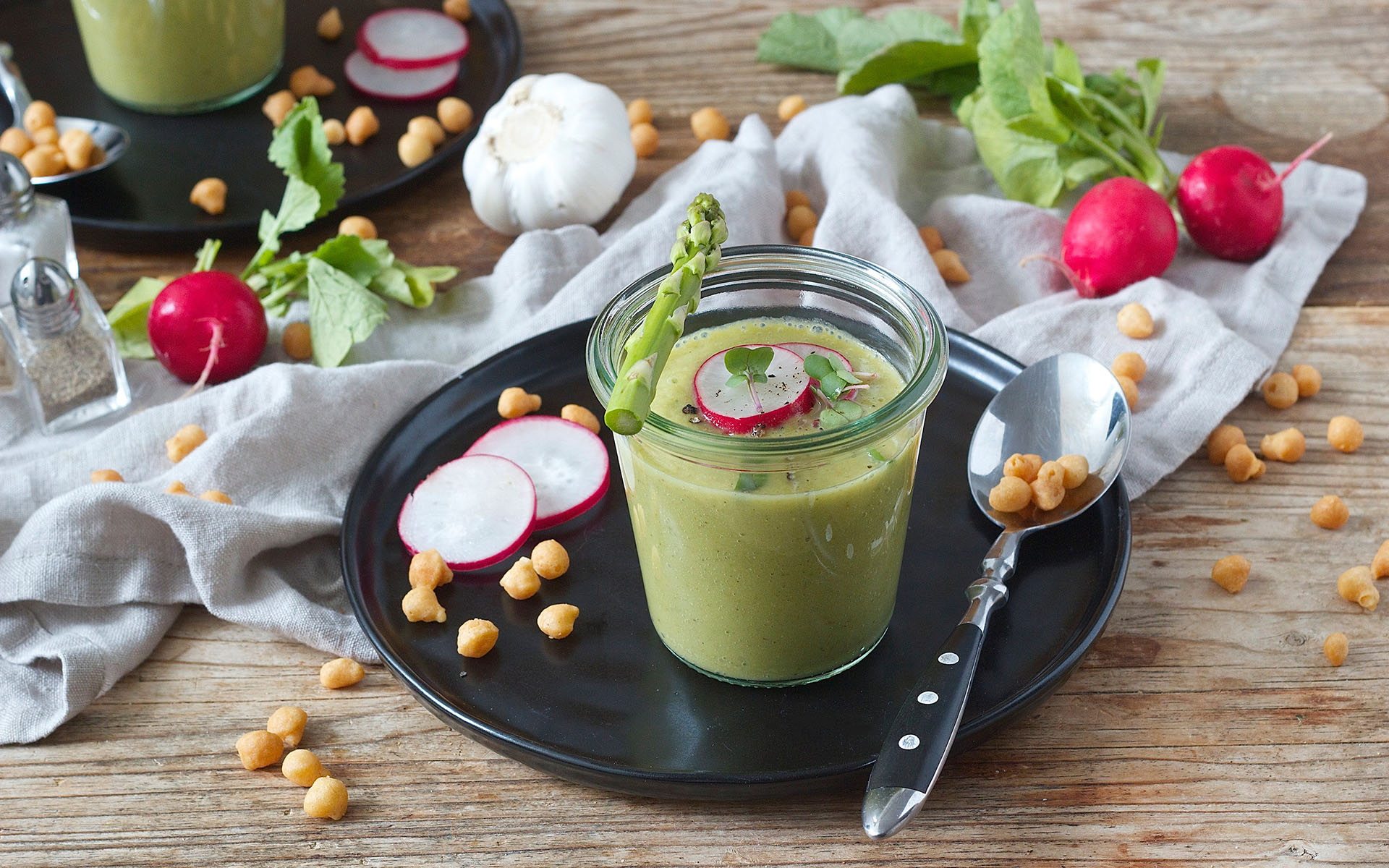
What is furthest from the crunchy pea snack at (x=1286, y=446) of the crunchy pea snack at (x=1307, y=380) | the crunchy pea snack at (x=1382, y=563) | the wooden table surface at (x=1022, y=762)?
the crunchy pea snack at (x=1382, y=563)

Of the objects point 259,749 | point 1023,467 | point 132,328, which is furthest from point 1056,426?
point 132,328

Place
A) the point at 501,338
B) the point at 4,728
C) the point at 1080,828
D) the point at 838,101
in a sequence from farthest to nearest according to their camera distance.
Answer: the point at 838,101 → the point at 501,338 → the point at 4,728 → the point at 1080,828

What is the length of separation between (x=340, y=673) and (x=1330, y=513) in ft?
4.98

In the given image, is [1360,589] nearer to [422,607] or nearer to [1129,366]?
[1129,366]

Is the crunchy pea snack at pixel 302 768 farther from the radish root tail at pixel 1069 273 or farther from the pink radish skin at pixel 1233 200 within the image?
the pink radish skin at pixel 1233 200

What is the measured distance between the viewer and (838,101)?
9.30 ft

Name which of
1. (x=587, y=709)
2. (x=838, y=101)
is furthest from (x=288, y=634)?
(x=838, y=101)

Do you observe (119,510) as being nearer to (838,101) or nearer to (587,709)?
(587,709)

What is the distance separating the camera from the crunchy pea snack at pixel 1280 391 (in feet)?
7.33

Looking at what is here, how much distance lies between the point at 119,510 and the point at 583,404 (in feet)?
2.47

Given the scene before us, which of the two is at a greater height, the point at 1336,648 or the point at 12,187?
the point at 12,187

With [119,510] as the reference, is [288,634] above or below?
below

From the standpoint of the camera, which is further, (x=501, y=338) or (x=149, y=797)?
(x=501, y=338)

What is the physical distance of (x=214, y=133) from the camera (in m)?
2.91
